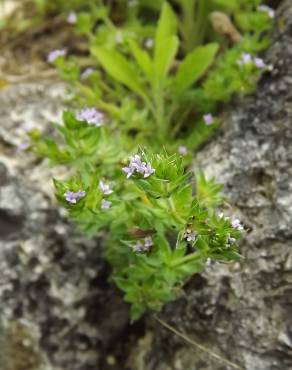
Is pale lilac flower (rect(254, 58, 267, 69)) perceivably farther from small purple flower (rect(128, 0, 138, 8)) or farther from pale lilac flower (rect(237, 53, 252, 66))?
small purple flower (rect(128, 0, 138, 8))

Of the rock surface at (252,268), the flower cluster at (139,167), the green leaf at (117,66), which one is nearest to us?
the flower cluster at (139,167)

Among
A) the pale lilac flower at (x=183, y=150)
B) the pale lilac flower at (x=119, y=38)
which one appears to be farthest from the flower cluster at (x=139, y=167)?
the pale lilac flower at (x=119, y=38)

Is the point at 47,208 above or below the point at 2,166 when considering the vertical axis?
below

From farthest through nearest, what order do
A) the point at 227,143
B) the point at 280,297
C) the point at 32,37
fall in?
1. the point at 32,37
2. the point at 227,143
3. the point at 280,297

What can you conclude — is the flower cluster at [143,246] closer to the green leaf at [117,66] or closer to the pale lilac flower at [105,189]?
the pale lilac flower at [105,189]

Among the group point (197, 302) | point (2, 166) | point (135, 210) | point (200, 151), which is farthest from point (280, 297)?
point (2, 166)

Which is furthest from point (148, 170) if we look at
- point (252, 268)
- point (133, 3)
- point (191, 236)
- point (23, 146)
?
point (133, 3)

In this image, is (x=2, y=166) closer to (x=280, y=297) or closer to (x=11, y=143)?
(x=11, y=143)
